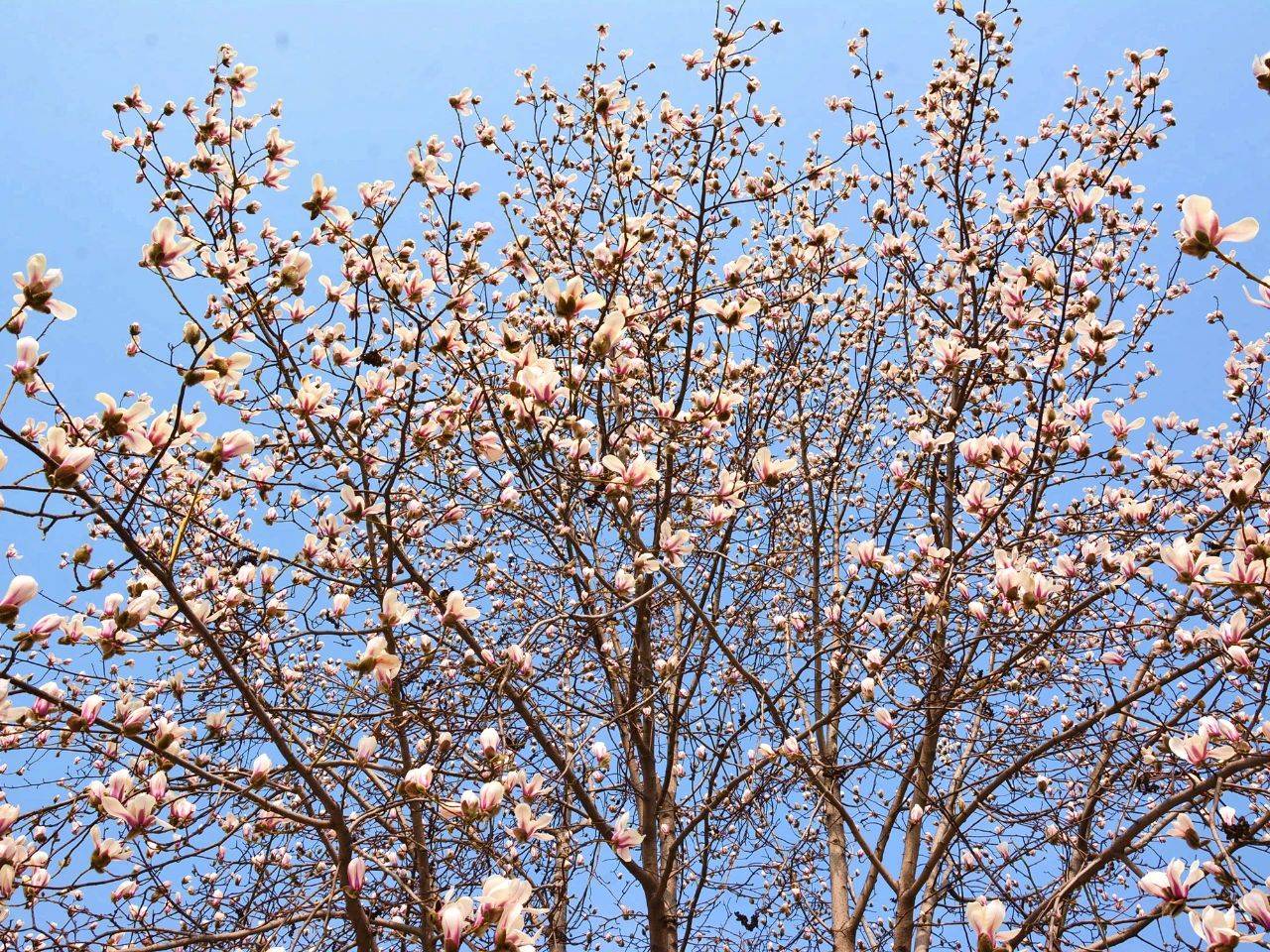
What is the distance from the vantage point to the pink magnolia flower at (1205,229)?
6.09 feet

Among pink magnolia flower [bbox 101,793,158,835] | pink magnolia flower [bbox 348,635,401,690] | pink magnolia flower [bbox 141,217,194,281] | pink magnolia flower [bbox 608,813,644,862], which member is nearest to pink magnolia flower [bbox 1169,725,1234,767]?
pink magnolia flower [bbox 608,813,644,862]

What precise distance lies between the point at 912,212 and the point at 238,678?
4.43 metres

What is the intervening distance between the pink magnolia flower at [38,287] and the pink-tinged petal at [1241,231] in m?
2.54

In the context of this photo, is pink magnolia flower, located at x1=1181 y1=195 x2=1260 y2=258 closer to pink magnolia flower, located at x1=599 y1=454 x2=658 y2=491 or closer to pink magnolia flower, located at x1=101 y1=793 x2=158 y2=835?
pink magnolia flower, located at x1=599 y1=454 x2=658 y2=491

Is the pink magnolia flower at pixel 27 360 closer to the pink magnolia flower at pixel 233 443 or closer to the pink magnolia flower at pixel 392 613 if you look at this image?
the pink magnolia flower at pixel 233 443

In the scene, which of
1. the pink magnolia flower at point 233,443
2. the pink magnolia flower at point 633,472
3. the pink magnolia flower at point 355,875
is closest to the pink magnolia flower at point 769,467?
the pink magnolia flower at point 633,472

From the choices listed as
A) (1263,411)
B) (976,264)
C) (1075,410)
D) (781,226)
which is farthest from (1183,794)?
(781,226)

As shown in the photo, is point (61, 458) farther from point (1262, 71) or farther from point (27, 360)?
point (1262, 71)

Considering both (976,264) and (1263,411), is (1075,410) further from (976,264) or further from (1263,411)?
(1263,411)

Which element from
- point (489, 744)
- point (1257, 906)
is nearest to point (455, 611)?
point (489, 744)

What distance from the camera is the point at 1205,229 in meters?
1.88

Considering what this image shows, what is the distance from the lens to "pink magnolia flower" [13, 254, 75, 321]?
77.2 inches

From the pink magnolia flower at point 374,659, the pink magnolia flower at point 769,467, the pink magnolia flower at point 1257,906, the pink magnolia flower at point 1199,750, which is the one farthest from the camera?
the pink magnolia flower at point 769,467

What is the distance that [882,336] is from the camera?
Answer: 216 inches
